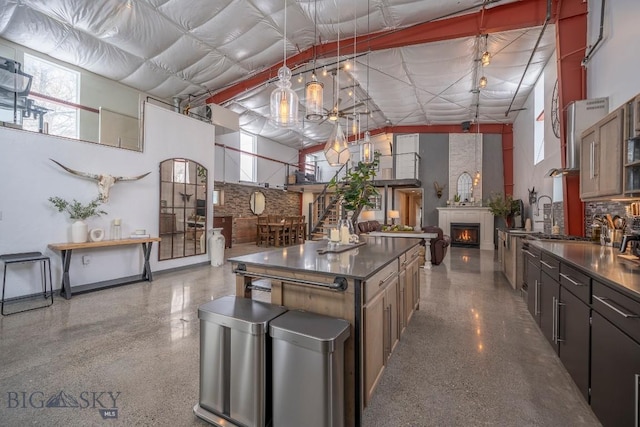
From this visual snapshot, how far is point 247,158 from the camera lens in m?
11.3

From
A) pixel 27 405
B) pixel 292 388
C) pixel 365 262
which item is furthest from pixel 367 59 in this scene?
pixel 27 405

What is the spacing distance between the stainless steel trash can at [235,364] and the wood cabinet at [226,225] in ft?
26.9

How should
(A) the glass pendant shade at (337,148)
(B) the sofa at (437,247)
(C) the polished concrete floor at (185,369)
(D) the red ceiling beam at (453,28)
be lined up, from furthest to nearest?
1. (B) the sofa at (437,247)
2. (D) the red ceiling beam at (453,28)
3. (A) the glass pendant shade at (337,148)
4. (C) the polished concrete floor at (185,369)

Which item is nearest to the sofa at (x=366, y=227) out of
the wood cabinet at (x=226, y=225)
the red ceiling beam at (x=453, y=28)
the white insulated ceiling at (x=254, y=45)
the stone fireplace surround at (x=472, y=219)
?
the white insulated ceiling at (x=254, y=45)

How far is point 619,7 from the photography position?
3.12 meters

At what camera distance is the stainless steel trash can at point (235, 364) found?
1.53 metres

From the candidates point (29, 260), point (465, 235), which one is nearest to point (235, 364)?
point (29, 260)

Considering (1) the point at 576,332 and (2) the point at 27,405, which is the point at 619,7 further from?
(2) the point at 27,405

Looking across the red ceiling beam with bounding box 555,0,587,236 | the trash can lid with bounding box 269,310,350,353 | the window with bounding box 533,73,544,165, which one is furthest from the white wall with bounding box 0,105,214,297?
the window with bounding box 533,73,544,165

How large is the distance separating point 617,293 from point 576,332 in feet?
2.35

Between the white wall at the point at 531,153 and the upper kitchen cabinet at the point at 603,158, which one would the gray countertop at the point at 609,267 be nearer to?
the upper kitchen cabinet at the point at 603,158

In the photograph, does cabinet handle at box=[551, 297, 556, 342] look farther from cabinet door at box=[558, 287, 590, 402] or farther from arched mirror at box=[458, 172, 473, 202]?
arched mirror at box=[458, 172, 473, 202]

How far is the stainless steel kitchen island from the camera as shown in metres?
1.58

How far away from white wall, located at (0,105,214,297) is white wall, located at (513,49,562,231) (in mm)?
7667
